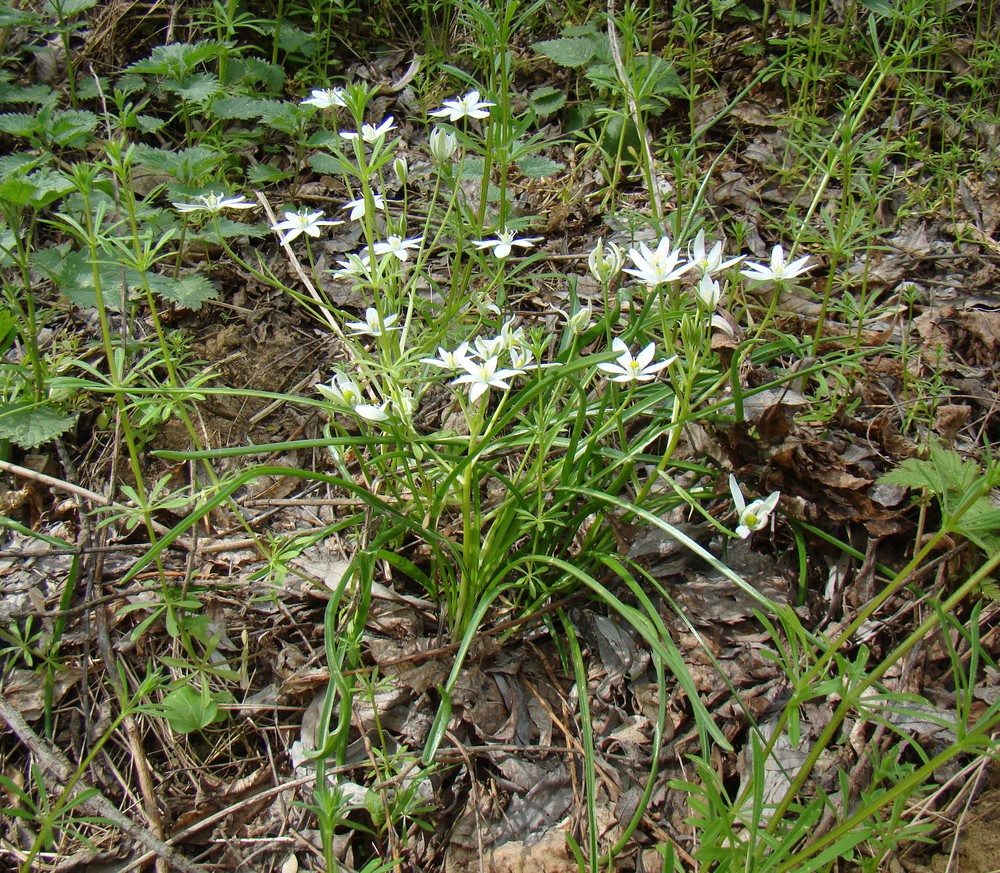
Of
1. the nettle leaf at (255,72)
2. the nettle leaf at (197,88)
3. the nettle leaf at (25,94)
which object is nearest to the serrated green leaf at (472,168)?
the nettle leaf at (197,88)

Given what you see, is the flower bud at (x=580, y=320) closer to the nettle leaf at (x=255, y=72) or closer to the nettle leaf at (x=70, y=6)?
the nettle leaf at (x=255, y=72)

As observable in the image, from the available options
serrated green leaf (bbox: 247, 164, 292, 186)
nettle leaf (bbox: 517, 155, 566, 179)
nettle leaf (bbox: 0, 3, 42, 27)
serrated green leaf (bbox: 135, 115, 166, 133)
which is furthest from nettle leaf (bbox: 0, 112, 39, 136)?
nettle leaf (bbox: 517, 155, 566, 179)

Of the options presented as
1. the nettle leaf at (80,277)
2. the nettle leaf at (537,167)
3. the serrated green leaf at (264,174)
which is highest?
the nettle leaf at (537,167)

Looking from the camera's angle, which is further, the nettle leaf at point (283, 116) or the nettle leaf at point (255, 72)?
the nettle leaf at point (255, 72)

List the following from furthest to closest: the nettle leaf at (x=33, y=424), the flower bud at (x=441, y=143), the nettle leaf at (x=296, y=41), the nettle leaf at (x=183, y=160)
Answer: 1. the nettle leaf at (x=296, y=41)
2. the nettle leaf at (x=183, y=160)
3. the nettle leaf at (x=33, y=424)
4. the flower bud at (x=441, y=143)

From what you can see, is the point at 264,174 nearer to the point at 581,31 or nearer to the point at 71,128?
the point at 71,128

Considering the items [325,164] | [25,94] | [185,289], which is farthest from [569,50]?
[25,94]

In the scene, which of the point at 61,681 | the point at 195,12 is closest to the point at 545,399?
the point at 61,681

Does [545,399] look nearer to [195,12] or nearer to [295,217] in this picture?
[295,217]

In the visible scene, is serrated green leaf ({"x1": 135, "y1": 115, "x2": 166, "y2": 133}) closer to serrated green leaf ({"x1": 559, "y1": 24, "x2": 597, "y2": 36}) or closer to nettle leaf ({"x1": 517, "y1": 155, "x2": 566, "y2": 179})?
nettle leaf ({"x1": 517, "y1": 155, "x2": 566, "y2": 179})
